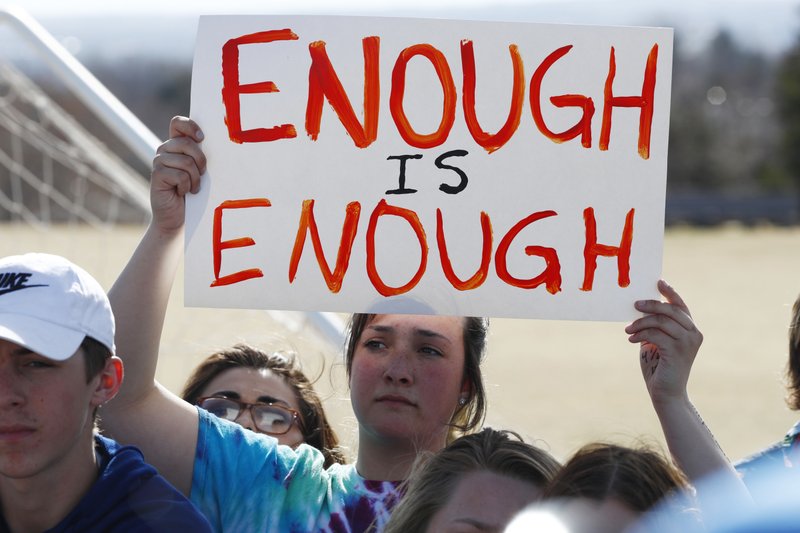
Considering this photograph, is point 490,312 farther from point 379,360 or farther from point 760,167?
point 760,167

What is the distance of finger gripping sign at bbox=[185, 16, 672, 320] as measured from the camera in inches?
93.0

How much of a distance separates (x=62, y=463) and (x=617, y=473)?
87cm

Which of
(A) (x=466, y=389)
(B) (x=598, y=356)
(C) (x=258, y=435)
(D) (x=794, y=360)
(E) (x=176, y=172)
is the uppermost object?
(B) (x=598, y=356)

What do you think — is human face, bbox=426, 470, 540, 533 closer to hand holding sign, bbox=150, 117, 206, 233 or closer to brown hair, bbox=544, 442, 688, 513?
brown hair, bbox=544, 442, 688, 513

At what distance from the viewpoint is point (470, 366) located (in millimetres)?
2430

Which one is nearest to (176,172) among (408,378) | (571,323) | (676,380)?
(408,378)

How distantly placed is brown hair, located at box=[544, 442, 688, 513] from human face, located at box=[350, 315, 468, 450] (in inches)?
19.4

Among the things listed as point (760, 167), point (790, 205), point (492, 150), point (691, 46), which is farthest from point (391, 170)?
point (691, 46)

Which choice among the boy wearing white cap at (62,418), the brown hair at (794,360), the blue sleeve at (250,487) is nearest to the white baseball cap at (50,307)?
the boy wearing white cap at (62,418)

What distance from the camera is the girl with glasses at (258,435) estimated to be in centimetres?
220

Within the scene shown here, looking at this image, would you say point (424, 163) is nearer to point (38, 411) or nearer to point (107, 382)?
point (107, 382)

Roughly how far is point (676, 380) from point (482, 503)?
1.51 feet

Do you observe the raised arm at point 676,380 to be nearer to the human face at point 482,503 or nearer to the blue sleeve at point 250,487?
the human face at point 482,503

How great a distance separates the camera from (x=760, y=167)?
3978 cm
